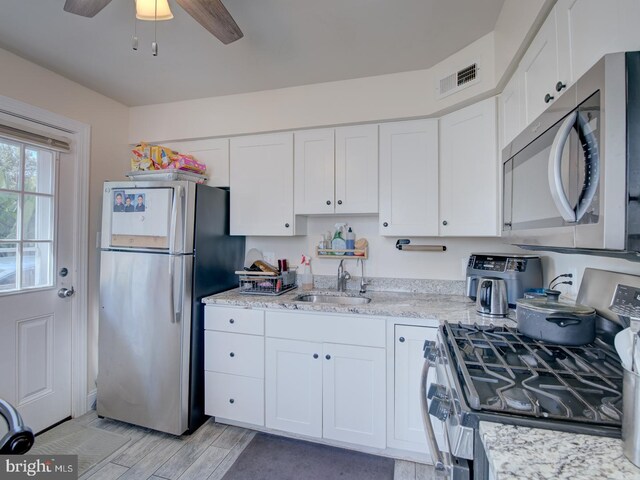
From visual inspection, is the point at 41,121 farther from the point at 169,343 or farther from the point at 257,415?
the point at 257,415

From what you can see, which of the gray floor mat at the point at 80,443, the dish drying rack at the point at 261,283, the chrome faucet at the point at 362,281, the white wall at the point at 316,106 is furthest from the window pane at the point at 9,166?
the chrome faucet at the point at 362,281

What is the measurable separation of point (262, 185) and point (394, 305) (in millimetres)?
1333

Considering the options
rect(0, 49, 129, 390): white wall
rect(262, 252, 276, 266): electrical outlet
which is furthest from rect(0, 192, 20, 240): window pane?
rect(262, 252, 276, 266): electrical outlet

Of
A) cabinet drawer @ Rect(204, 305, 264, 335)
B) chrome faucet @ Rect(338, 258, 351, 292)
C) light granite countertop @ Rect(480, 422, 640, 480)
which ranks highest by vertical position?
chrome faucet @ Rect(338, 258, 351, 292)

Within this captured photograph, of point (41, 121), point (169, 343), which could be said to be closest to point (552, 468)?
point (169, 343)

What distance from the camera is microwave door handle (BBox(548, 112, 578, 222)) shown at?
0.73 metres

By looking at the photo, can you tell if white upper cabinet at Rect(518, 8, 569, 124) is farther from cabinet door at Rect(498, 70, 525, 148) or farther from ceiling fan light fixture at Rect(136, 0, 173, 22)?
ceiling fan light fixture at Rect(136, 0, 173, 22)

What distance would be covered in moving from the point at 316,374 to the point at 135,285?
1.35 m

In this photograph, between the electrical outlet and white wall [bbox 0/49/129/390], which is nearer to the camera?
white wall [bbox 0/49/129/390]

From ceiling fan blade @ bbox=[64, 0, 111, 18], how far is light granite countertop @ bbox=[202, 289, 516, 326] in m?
1.60

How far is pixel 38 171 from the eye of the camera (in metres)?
2.03

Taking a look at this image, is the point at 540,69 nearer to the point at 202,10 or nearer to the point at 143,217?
the point at 202,10

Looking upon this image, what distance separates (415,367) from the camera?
5.61 feet

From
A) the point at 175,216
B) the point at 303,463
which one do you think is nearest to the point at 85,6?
the point at 175,216
